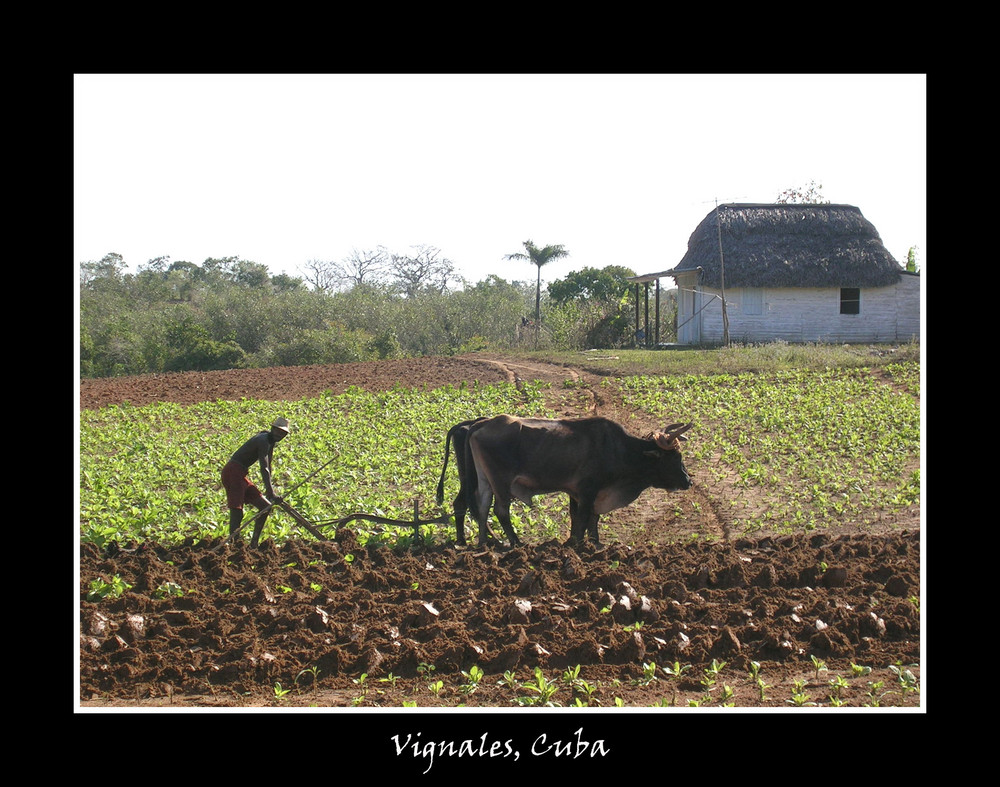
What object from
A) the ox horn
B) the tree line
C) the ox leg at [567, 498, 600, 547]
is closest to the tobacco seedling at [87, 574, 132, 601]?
the ox leg at [567, 498, 600, 547]

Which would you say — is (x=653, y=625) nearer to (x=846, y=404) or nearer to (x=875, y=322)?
(x=846, y=404)

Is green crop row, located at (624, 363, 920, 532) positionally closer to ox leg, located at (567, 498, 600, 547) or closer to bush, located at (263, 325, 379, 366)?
ox leg, located at (567, 498, 600, 547)

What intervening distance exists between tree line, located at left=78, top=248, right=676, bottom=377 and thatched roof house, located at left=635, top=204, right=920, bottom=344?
→ 385 centimetres

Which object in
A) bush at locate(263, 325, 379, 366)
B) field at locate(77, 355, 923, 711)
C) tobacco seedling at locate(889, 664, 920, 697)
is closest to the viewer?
tobacco seedling at locate(889, 664, 920, 697)

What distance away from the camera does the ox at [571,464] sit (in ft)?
34.5

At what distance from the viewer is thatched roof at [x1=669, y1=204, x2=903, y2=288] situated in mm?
32156

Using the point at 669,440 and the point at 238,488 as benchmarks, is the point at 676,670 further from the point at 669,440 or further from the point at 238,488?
the point at 238,488

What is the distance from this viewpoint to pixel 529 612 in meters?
7.77

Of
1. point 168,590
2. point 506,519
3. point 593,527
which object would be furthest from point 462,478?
point 168,590

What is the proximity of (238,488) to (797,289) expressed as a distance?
2595cm

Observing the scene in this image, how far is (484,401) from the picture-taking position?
68.3 ft

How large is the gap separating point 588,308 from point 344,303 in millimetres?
12261

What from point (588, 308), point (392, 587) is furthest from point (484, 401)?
point (588, 308)

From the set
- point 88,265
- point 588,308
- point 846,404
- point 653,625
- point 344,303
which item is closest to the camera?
point 653,625
